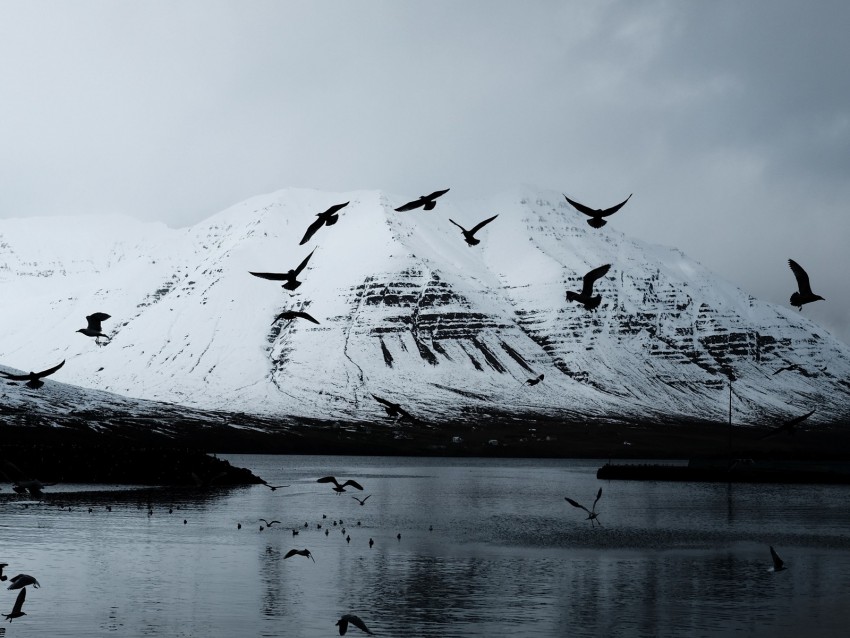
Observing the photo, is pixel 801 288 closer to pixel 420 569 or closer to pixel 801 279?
pixel 801 279

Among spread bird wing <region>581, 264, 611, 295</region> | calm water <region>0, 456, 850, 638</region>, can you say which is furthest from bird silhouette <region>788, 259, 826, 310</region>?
calm water <region>0, 456, 850, 638</region>

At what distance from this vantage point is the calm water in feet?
151

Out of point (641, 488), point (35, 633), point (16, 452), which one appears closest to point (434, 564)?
point (35, 633)

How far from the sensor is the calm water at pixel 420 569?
4597cm

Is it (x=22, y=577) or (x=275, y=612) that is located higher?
(x=22, y=577)

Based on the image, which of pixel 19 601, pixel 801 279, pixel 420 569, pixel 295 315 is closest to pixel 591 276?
pixel 801 279

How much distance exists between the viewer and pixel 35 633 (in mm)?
41469

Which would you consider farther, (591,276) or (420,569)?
(420,569)

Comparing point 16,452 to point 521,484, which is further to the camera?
point 521,484

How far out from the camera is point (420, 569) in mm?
63094

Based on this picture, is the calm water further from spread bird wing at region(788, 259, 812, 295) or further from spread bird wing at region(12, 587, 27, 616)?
spread bird wing at region(788, 259, 812, 295)

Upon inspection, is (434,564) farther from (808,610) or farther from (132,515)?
(132,515)

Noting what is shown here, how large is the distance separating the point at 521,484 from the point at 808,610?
384ft

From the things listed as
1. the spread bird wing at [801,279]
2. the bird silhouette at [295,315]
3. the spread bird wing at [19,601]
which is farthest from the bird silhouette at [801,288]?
the spread bird wing at [19,601]
